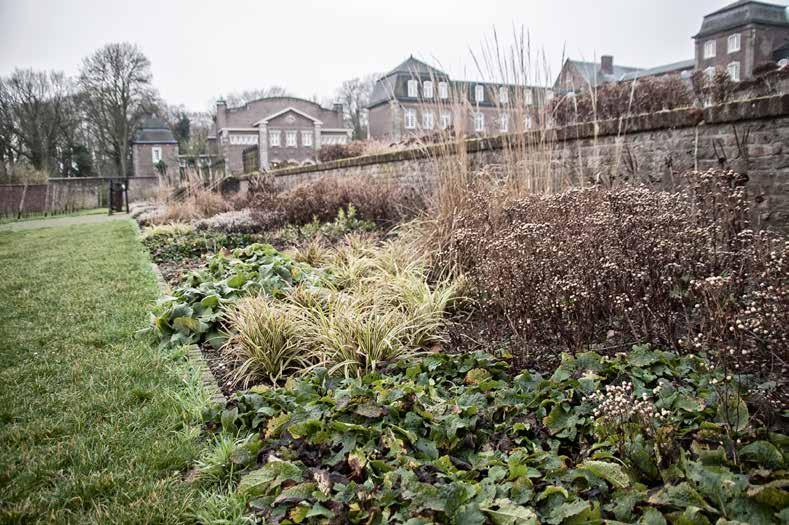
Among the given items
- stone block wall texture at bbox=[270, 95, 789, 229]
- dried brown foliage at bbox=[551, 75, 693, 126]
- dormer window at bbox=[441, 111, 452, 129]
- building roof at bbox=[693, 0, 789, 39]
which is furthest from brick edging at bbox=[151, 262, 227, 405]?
building roof at bbox=[693, 0, 789, 39]

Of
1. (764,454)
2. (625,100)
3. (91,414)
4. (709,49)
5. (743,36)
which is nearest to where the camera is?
(764,454)

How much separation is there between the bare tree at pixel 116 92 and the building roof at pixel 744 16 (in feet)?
112

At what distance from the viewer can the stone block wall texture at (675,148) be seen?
3.78m

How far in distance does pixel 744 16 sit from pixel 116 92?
1459 inches

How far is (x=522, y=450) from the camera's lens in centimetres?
169

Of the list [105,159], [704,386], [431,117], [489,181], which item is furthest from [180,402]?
[105,159]

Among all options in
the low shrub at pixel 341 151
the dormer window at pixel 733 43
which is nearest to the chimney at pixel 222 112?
the low shrub at pixel 341 151

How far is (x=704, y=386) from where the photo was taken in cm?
196

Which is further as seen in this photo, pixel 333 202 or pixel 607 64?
pixel 607 64

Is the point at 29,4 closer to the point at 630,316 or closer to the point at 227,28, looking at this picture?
the point at 630,316

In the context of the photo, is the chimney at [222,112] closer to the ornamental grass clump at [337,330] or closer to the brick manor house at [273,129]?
the brick manor house at [273,129]

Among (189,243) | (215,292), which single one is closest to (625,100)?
(189,243)

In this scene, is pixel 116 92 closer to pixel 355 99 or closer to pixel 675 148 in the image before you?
pixel 355 99

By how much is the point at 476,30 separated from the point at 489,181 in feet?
4.81
